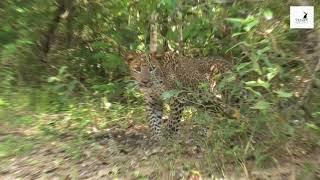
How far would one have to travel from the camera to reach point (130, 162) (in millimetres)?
4766

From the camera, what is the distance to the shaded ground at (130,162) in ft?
14.2

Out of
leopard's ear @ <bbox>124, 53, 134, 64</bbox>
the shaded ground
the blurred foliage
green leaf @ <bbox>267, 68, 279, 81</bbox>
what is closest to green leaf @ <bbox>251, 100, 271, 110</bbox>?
the blurred foliage

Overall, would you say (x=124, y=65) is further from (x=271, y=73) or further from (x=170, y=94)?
(x=271, y=73)

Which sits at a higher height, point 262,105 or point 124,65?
point 124,65

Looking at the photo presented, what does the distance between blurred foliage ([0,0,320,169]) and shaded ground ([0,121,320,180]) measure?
0.18m

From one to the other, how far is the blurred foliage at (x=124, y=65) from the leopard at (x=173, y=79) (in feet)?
0.70

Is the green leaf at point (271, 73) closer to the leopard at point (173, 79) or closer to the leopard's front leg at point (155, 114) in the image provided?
the leopard at point (173, 79)

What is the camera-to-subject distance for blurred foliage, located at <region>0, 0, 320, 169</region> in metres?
4.12

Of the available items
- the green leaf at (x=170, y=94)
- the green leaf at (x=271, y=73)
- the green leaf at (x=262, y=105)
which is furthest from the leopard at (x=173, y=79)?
the green leaf at (x=271, y=73)

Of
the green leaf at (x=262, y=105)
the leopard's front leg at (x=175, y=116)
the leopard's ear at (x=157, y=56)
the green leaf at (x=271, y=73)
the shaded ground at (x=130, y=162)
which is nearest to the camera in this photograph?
the green leaf at (x=271, y=73)

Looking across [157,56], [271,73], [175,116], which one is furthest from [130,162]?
[271,73]

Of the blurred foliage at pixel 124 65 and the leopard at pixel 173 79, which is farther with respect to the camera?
the leopard at pixel 173 79

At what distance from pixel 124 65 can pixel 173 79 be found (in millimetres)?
1157

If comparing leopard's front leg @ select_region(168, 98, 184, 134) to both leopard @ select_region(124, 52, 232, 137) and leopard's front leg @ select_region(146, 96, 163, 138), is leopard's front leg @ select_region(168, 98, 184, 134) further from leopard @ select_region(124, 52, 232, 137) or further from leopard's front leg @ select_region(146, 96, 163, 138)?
leopard's front leg @ select_region(146, 96, 163, 138)
